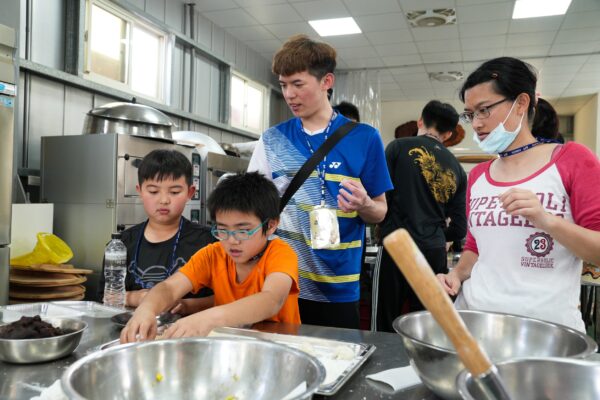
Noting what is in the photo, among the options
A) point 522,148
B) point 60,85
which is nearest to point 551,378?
point 522,148

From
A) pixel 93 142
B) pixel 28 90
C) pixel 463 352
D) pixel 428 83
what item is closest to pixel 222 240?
pixel 463 352

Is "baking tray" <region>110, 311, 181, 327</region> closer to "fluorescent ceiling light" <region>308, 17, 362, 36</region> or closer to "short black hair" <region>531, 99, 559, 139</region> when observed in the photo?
"short black hair" <region>531, 99, 559, 139</region>

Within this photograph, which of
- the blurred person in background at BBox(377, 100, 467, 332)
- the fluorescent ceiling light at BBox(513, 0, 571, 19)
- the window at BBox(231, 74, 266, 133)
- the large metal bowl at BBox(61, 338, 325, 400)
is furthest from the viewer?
the window at BBox(231, 74, 266, 133)

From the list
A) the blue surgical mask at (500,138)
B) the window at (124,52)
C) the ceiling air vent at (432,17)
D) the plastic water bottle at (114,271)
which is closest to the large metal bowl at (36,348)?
the plastic water bottle at (114,271)

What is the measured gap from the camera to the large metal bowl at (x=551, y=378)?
2.35ft

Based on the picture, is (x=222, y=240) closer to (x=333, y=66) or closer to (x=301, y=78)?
(x=301, y=78)

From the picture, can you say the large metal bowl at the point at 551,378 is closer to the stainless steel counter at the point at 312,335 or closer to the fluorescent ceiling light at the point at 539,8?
the stainless steel counter at the point at 312,335

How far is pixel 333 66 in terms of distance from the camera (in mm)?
1907

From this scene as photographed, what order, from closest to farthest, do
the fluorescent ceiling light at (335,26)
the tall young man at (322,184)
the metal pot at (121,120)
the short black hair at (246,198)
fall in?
1. the short black hair at (246,198)
2. the tall young man at (322,184)
3. the metal pot at (121,120)
4. the fluorescent ceiling light at (335,26)

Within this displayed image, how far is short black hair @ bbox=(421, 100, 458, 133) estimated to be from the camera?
3047mm

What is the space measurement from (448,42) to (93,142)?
498cm

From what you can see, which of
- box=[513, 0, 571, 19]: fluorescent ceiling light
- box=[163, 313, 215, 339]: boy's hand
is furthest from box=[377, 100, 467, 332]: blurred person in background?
box=[513, 0, 571, 19]: fluorescent ceiling light

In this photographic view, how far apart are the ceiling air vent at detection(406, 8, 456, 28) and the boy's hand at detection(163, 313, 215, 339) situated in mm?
5103

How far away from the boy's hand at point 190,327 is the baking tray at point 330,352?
6cm
